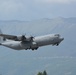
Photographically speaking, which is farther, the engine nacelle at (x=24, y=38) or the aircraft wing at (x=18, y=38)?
the engine nacelle at (x=24, y=38)

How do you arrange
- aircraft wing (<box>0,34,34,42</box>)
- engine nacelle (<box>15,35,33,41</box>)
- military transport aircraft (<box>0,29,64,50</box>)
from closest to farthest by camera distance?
military transport aircraft (<box>0,29,64,50</box>)
aircraft wing (<box>0,34,34,42</box>)
engine nacelle (<box>15,35,33,41</box>)

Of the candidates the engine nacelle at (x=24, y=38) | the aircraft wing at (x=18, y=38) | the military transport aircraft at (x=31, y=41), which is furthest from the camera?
the engine nacelle at (x=24, y=38)

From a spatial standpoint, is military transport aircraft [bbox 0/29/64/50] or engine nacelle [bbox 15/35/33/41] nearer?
military transport aircraft [bbox 0/29/64/50]

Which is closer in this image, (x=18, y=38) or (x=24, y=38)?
(x=18, y=38)

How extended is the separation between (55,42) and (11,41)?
16.0 m

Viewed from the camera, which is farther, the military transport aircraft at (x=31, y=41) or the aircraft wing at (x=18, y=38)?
the aircraft wing at (x=18, y=38)

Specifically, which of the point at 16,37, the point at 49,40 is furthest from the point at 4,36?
the point at 49,40

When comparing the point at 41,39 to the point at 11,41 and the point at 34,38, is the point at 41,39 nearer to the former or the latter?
the point at 34,38

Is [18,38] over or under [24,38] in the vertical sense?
under

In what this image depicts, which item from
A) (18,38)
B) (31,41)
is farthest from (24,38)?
(31,41)

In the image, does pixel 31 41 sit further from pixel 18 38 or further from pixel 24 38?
pixel 18 38

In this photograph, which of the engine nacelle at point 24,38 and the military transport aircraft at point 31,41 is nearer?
the military transport aircraft at point 31,41

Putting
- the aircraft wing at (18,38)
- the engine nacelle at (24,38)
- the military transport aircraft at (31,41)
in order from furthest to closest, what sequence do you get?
1. the engine nacelle at (24,38)
2. the aircraft wing at (18,38)
3. the military transport aircraft at (31,41)

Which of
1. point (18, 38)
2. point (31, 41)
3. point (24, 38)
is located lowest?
point (31, 41)
